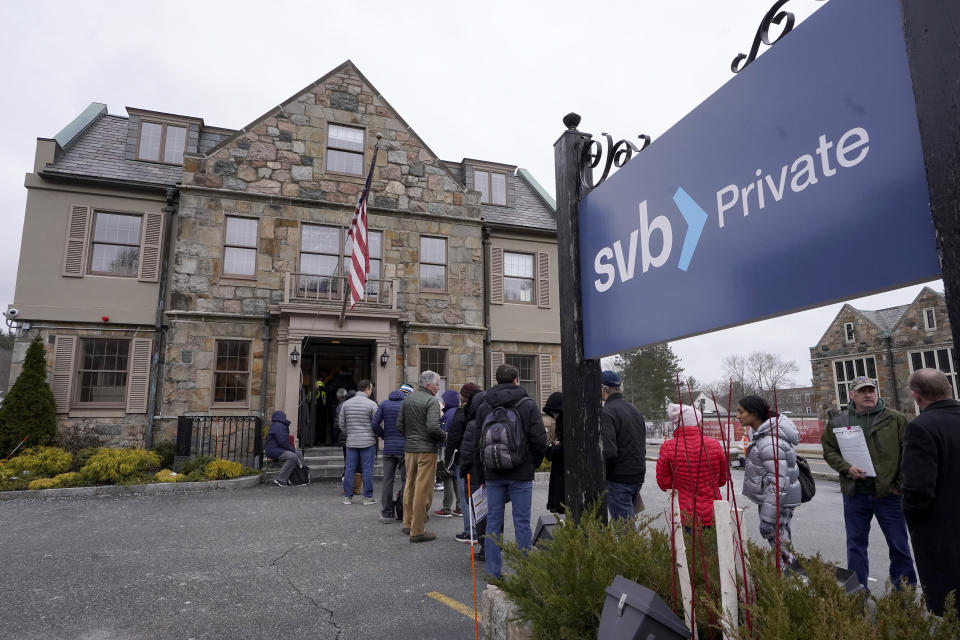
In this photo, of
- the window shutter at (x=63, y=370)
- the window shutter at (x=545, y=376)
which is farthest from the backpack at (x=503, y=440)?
the window shutter at (x=63, y=370)

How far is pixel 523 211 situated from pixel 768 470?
45.5ft

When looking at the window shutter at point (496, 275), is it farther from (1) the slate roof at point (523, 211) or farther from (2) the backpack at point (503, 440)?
(2) the backpack at point (503, 440)

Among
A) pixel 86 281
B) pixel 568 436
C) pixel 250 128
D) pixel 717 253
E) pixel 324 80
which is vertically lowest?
pixel 568 436

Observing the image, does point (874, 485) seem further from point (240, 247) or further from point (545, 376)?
point (240, 247)

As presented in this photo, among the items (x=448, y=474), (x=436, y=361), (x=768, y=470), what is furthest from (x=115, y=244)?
(x=768, y=470)

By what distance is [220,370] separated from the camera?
12430 millimetres

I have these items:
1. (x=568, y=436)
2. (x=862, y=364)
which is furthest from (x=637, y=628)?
(x=862, y=364)

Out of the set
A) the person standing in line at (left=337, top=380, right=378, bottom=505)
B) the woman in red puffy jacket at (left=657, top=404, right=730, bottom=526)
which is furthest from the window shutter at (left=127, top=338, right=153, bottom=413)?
the woman in red puffy jacket at (left=657, top=404, right=730, bottom=526)

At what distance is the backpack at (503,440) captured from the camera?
439 centimetres

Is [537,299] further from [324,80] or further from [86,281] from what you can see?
[86,281]

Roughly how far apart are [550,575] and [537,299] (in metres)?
13.8

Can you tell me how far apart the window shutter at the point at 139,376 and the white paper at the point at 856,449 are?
1336cm

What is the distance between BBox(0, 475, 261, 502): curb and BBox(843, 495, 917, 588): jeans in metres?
9.10

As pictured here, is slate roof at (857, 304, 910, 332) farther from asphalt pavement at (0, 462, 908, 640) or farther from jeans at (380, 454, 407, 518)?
jeans at (380, 454, 407, 518)
